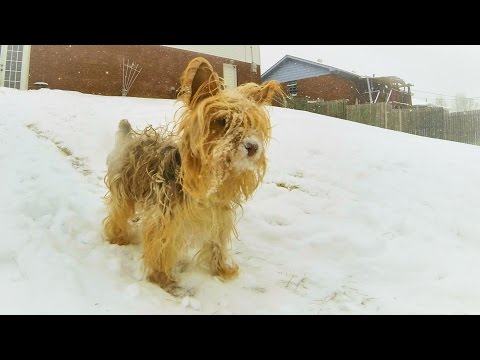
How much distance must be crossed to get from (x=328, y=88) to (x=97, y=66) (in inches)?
735

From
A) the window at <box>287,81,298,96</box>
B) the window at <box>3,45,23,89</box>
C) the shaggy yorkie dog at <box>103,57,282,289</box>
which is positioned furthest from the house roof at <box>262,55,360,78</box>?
the shaggy yorkie dog at <box>103,57,282,289</box>

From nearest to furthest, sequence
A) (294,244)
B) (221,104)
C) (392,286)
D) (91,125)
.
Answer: (221,104)
(392,286)
(294,244)
(91,125)

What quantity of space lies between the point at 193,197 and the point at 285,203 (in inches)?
101

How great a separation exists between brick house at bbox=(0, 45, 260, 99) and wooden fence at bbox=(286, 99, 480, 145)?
6.44m

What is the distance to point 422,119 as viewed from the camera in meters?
17.9

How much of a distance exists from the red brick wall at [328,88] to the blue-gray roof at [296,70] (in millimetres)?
424

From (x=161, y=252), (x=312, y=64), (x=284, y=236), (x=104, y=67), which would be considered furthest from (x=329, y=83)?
(x=161, y=252)

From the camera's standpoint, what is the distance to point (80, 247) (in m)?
3.54

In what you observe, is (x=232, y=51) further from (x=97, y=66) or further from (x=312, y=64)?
(x=312, y=64)

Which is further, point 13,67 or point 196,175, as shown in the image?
point 13,67

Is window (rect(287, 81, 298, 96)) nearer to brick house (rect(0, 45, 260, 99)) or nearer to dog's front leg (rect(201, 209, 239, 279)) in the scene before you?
brick house (rect(0, 45, 260, 99))
